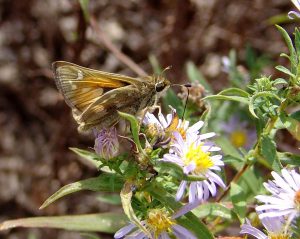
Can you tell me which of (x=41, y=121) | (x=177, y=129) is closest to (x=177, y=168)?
(x=177, y=129)

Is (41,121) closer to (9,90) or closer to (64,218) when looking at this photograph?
(9,90)

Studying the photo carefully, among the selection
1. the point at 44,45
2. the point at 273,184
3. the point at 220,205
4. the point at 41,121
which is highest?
the point at 273,184

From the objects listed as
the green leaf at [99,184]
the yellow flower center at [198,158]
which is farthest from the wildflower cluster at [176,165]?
the green leaf at [99,184]

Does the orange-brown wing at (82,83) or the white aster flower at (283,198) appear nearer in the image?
the white aster flower at (283,198)

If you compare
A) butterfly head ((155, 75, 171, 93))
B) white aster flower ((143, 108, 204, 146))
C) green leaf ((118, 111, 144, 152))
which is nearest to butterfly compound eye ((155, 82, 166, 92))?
butterfly head ((155, 75, 171, 93))

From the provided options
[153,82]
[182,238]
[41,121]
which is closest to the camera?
[182,238]

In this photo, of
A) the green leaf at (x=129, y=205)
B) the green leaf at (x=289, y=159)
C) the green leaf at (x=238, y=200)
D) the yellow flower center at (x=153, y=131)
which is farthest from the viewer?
the green leaf at (x=238, y=200)

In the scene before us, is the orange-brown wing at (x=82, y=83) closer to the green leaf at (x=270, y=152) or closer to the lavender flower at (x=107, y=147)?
the lavender flower at (x=107, y=147)
